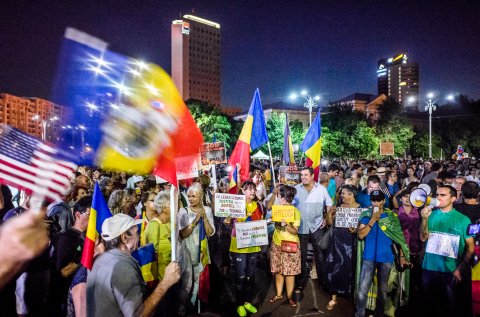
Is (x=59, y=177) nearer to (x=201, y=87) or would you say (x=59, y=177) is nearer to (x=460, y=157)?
(x=460, y=157)

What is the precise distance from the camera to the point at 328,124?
162 ft

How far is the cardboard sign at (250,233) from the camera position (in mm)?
6176

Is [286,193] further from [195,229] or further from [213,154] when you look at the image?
[213,154]

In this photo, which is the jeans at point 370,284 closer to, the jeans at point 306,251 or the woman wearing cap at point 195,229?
the jeans at point 306,251

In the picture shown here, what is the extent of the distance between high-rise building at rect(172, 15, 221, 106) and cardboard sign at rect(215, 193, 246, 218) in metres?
155

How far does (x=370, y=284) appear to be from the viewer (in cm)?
560

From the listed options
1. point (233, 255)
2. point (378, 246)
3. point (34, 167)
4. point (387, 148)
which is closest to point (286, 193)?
point (233, 255)

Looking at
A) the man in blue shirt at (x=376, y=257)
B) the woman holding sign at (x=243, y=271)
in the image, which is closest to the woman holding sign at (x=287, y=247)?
the woman holding sign at (x=243, y=271)

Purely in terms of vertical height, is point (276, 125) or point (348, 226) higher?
point (276, 125)

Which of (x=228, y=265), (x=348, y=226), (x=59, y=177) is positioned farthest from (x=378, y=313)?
(x=59, y=177)

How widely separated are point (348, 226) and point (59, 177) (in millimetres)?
5053

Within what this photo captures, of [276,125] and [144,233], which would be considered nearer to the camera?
[144,233]

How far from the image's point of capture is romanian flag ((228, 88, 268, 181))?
26.8 ft

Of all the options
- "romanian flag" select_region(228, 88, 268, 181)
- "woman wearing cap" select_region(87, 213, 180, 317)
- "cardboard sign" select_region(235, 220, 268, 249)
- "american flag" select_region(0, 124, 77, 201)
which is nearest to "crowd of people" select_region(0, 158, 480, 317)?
"woman wearing cap" select_region(87, 213, 180, 317)
